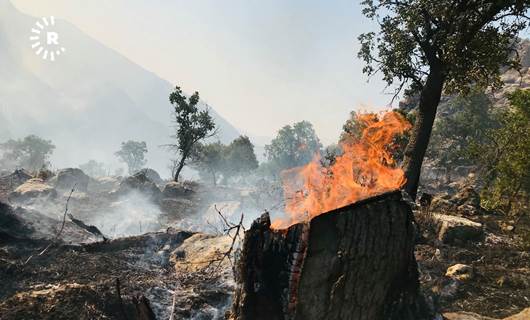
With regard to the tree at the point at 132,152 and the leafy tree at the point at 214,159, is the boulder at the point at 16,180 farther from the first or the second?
the tree at the point at 132,152

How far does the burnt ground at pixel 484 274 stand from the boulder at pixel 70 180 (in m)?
29.4

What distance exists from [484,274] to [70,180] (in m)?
33.0

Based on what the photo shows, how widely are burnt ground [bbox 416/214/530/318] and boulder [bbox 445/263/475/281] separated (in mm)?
102

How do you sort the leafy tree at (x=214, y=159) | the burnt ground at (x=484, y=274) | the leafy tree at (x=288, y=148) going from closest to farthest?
the burnt ground at (x=484, y=274) < the leafy tree at (x=214, y=159) < the leafy tree at (x=288, y=148)

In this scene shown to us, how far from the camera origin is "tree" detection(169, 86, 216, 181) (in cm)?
3969

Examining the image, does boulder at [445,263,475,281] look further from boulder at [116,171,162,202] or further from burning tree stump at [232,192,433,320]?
boulder at [116,171,162,202]

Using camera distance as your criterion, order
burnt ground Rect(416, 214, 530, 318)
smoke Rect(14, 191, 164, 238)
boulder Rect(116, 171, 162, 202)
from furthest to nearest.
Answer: boulder Rect(116, 171, 162, 202) → smoke Rect(14, 191, 164, 238) → burnt ground Rect(416, 214, 530, 318)

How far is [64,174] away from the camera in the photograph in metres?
33.4

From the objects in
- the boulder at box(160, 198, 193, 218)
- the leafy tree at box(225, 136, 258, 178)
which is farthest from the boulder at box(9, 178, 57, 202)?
the leafy tree at box(225, 136, 258, 178)

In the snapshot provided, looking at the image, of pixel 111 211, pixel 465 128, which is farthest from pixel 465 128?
pixel 111 211

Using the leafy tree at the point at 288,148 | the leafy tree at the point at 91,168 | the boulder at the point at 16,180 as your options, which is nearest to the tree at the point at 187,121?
the boulder at the point at 16,180

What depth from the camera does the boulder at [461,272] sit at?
28.5 feet

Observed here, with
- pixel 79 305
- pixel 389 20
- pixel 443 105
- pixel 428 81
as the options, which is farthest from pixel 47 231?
pixel 443 105

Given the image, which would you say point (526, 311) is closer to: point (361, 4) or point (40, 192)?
point (361, 4)
